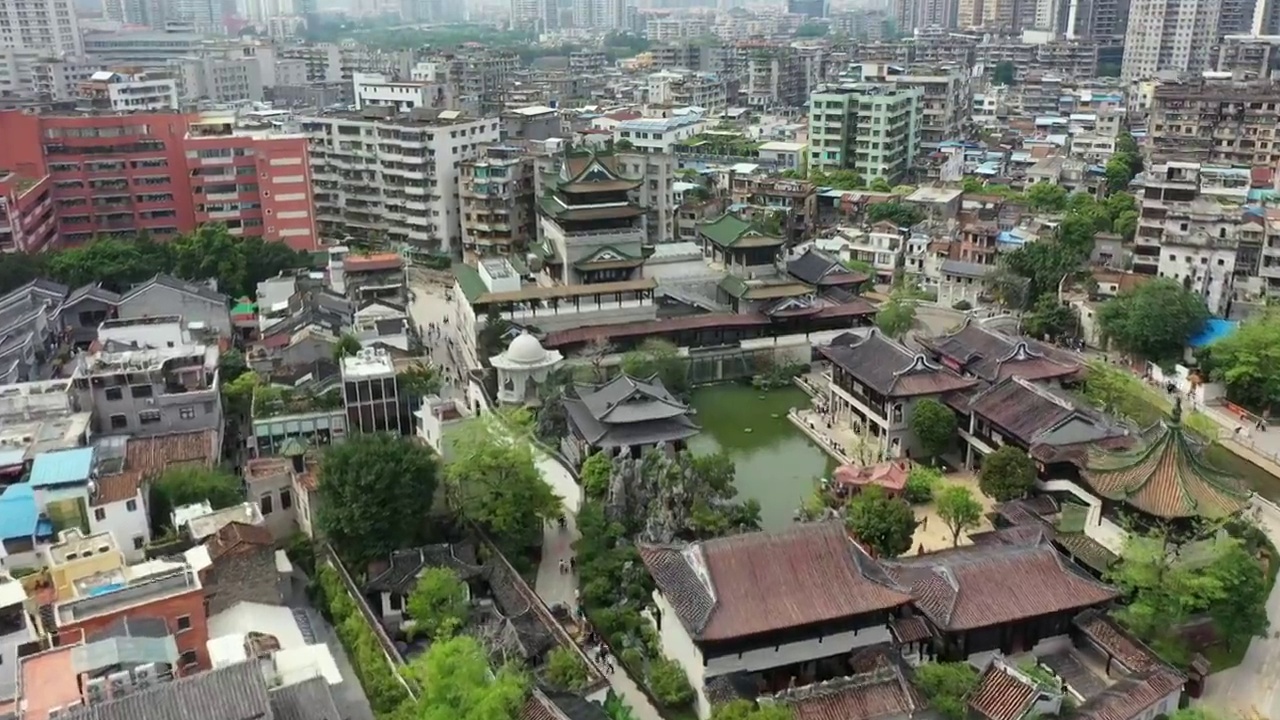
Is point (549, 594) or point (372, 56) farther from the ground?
point (372, 56)

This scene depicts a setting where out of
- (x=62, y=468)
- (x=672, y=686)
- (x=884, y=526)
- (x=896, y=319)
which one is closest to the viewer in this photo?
(x=672, y=686)

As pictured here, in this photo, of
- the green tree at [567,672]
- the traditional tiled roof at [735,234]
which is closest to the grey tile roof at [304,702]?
the green tree at [567,672]

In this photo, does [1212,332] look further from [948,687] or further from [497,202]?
[497,202]

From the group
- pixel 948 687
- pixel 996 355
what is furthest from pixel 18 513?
pixel 996 355

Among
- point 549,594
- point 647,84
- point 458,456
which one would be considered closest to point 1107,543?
point 549,594

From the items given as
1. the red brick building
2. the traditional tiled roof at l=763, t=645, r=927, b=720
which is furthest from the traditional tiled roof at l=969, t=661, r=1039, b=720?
the red brick building

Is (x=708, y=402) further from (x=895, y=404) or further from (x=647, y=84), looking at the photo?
(x=647, y=84)
